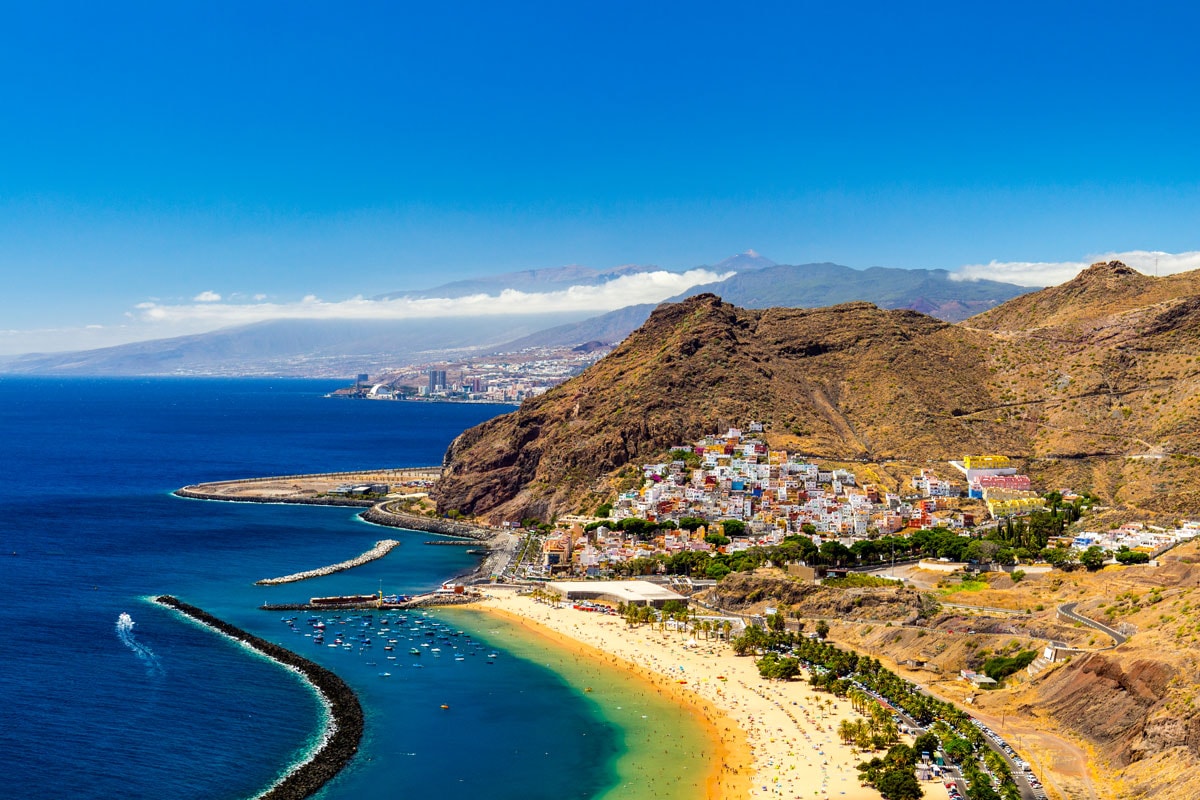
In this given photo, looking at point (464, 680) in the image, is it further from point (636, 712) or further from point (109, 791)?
point (109, 791)

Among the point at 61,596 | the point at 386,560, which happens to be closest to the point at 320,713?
the point at 61,596

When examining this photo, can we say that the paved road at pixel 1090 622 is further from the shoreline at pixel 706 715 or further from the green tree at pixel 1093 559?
the shoreline at pixel 706 715

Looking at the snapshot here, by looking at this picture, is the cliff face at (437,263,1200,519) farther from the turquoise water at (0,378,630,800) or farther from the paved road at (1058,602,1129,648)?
the paved road at (1058,602,1129,648)

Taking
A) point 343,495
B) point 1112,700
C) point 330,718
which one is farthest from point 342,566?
point 1112,700

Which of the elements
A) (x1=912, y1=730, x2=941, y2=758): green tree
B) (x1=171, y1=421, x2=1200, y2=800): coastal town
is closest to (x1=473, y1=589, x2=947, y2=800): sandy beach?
(x1=171, y1=421, x2=1200, y2=800): coastal town

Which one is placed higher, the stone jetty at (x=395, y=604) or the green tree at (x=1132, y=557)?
the green tree at (x=1132, y=557)

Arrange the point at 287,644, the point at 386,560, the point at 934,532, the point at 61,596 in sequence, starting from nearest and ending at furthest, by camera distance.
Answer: the point at 287,644 → the point at 61,596 → the point at 934,532 → the point at 386,560

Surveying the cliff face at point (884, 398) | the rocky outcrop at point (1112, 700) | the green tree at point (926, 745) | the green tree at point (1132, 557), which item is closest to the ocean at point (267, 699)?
the green tree at point (926, 745)

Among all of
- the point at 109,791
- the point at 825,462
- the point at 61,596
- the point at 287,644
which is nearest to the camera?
the point at 109,791
